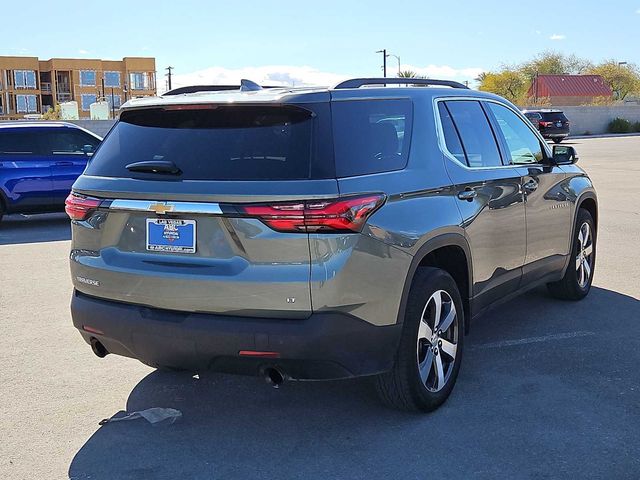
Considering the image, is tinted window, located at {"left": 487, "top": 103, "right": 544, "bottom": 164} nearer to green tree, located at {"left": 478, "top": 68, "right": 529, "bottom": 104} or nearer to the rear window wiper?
the rear window wiper

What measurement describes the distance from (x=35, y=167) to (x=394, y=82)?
926 cm

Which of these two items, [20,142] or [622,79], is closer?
[20,142]

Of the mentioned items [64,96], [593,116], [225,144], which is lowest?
[225,144]

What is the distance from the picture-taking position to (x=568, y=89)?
73.4 meters

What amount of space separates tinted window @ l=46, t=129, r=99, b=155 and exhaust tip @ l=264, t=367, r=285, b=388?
9.82 m

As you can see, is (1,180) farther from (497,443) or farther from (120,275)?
(497,443)

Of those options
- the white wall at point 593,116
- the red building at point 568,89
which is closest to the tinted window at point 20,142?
the white wall at point 593,116

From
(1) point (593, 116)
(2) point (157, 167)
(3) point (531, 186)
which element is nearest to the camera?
(2) point (157, 167)

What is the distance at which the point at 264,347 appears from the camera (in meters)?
3.63

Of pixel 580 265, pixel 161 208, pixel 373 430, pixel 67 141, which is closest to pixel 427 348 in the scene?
pixel 373 430

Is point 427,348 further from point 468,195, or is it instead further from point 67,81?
point 67,81

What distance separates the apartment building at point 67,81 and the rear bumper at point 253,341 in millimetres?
88092

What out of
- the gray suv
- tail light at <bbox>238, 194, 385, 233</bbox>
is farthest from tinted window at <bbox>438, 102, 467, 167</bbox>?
tail light at <bbox>238, 194, 385, 233</bbox>

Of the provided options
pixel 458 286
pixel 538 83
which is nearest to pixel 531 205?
pixel 458 286
